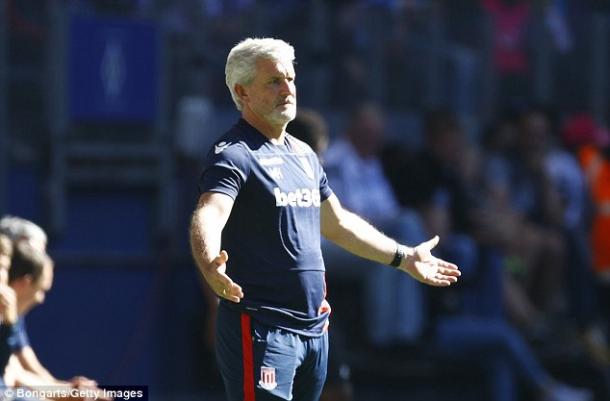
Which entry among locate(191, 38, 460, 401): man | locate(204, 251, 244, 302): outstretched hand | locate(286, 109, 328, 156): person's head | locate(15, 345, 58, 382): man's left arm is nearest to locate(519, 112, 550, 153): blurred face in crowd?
Result: locate(286, 109, 328, 156): person's head

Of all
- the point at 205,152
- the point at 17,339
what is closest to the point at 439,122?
the point at 205,152

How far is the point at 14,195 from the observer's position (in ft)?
36.0

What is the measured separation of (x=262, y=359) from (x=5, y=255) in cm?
159

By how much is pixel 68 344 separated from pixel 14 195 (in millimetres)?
1186

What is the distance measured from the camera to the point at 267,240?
230 inches

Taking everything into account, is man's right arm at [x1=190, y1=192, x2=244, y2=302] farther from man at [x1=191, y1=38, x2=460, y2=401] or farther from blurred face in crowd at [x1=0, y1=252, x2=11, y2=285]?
blurred face in crowd at [x1=0, y1=252, x2=11, y2=285]

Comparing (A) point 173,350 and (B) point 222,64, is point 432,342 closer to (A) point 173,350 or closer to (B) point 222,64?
(A) point 173,350

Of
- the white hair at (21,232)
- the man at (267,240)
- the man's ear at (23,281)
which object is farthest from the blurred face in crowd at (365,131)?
the man at (267,240)

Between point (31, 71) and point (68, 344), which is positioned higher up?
point (31, 71)

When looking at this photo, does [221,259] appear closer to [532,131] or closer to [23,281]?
[23,281]

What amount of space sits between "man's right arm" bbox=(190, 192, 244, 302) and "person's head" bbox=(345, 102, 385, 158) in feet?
18.8

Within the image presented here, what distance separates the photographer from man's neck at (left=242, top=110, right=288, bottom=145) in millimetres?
5980

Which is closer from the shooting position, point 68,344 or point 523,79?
point 68,344

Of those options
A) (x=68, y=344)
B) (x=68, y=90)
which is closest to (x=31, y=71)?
(x=68, y=90)
